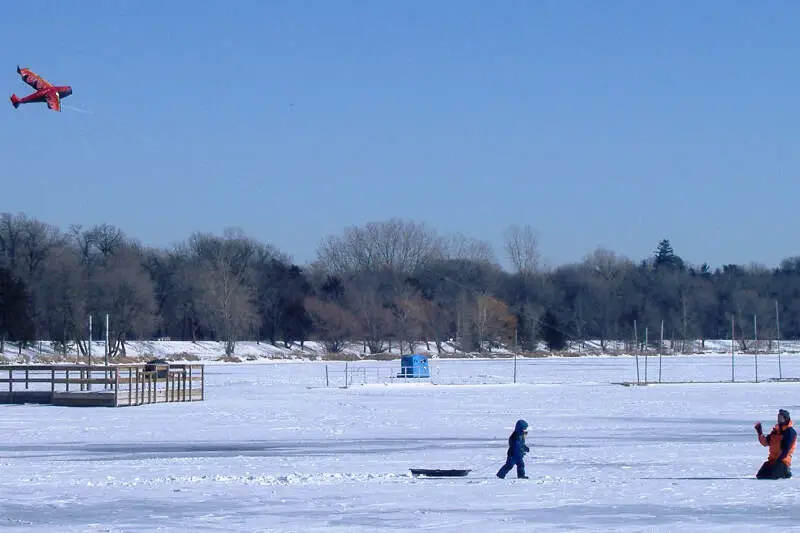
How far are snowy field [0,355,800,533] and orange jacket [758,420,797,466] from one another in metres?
0.47

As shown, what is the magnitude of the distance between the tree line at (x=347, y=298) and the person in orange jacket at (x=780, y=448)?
70752mm

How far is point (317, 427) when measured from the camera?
30203mm

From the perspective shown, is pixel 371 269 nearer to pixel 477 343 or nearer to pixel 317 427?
pixel 477 343

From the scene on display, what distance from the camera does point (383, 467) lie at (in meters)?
21.2

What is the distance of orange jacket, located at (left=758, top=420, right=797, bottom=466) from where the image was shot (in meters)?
19.0

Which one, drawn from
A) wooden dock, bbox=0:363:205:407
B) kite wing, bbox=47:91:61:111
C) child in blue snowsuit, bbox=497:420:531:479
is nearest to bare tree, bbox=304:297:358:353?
wooden dock, bbox=0:363:205:407

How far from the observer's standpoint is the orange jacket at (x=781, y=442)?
62.3ft

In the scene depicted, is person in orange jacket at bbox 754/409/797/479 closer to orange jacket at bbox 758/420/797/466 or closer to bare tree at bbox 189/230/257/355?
orange jacket at bbox 758/420/797/466

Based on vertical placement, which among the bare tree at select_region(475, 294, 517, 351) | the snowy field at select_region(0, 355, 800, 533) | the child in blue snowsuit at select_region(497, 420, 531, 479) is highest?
the bare tree at select_region(475, 294, 517, 351)

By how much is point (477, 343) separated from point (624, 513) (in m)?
95.5

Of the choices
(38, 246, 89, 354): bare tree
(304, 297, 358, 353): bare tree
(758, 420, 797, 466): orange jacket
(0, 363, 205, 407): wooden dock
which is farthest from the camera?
(304, 297, 358, 353): bare tree

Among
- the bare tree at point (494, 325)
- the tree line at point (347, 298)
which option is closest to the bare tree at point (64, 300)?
the tree line at point (347, 298)

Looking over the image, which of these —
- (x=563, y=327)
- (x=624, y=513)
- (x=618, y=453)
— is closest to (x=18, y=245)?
(x=563, y=327)

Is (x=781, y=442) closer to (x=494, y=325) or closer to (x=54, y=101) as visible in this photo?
(x=54, y=101)
